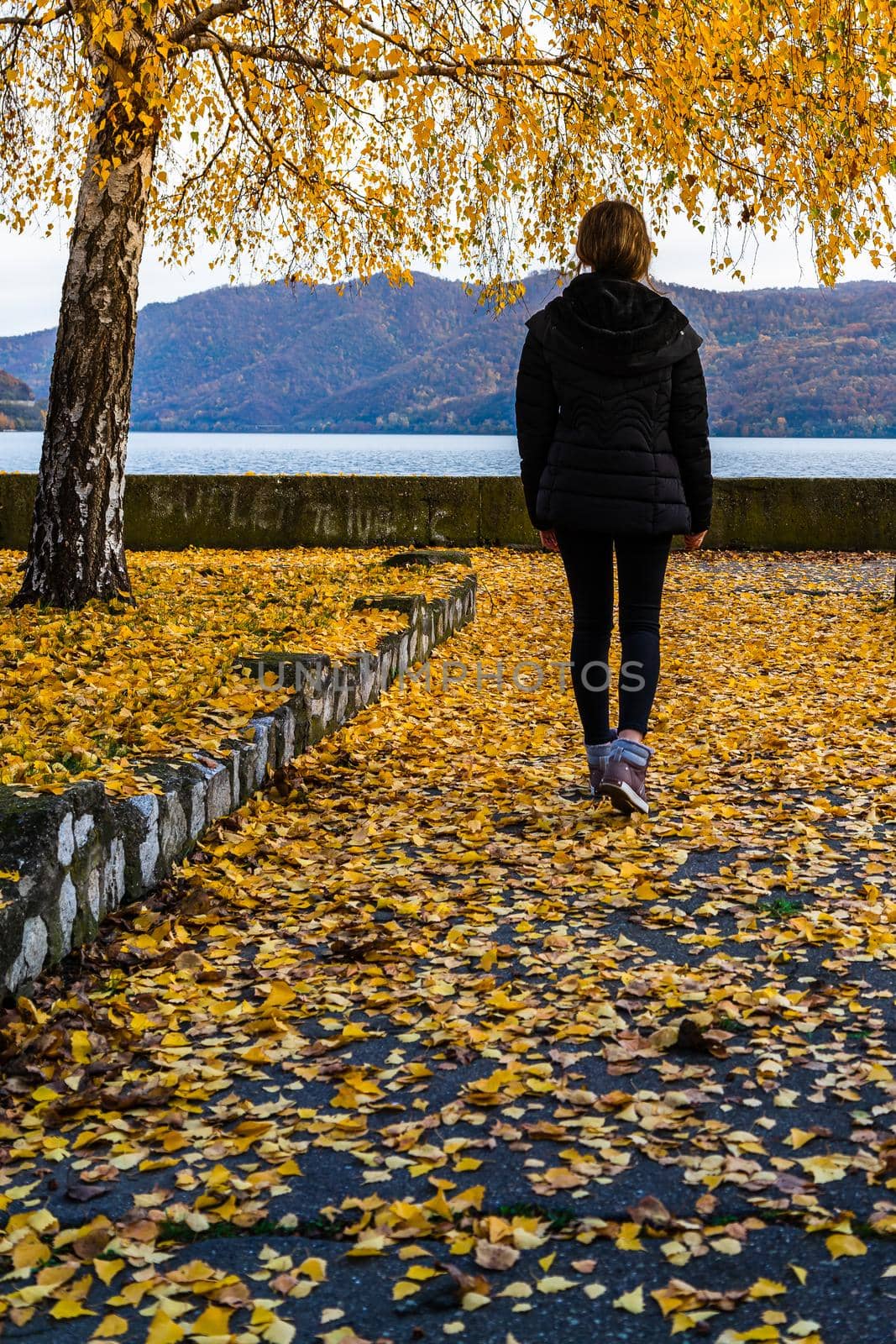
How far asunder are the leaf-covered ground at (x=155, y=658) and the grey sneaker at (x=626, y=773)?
4.58ft

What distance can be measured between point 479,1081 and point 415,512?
1274 cm

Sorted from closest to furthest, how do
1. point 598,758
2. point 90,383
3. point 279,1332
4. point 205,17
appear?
point 279,1332 → point 598,758 → point 90,383 → point 205,17

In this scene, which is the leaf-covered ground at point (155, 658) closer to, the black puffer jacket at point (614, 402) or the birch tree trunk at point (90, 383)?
the birch tree trunk at point (90, 383)

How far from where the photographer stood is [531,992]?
3.16 m

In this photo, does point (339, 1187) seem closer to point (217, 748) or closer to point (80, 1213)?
point (80, 1213)

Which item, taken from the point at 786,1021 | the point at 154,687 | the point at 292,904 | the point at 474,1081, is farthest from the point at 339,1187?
the point at 154,687

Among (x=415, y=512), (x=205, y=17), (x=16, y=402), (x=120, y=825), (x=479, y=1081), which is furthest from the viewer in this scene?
(x=16, y=402)

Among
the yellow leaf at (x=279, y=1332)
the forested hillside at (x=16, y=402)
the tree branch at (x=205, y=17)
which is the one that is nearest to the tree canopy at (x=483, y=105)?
the tree branch at (x=205, y=17)

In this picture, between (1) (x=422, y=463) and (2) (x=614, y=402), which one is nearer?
(2) (x=614, y=402)

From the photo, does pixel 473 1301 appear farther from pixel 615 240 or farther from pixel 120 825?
pixel 615 240

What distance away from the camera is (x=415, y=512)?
49.6 ft

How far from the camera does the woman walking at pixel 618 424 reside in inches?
167

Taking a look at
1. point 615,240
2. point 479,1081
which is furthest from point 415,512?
point 479,1081

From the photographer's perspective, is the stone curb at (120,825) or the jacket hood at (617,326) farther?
the jacket hood at (617,326)
